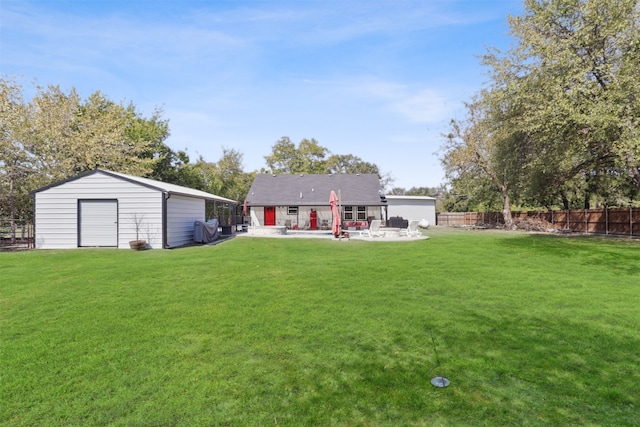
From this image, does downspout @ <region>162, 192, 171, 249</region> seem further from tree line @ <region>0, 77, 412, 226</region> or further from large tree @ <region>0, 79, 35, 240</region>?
tree line @ <region>0, 77, 412, 226</region>

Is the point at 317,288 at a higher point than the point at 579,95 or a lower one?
lower

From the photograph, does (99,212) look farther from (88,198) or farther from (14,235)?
(14,235)

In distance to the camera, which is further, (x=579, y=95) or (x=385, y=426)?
(x=579, y=95)

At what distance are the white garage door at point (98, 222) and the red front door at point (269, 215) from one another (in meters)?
14.0

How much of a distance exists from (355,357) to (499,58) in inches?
800

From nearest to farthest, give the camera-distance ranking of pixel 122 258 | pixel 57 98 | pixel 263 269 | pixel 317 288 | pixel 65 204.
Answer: pixel 317 288, pixel 263 269, pixel 122 258, pixel 65 204, pixel 57 98

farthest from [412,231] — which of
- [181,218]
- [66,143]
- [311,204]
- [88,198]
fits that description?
[66,143]

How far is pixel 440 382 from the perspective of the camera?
3.45 meters

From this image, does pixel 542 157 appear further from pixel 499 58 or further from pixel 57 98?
pixel 57 98

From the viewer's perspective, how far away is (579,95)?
14547 mm

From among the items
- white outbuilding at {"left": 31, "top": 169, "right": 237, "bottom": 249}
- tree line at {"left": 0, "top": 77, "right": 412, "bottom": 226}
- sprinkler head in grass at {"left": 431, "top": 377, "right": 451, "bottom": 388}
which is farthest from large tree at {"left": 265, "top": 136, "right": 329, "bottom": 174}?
sprinkler head in grass at {"left": 431, "top": 377, "right": 451, "bottom": 388}

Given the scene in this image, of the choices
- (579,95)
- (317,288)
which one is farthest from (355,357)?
(579,95)

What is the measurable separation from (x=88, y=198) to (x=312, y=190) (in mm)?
17342

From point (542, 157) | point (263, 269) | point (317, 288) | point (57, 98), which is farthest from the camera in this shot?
point (57, 98)
